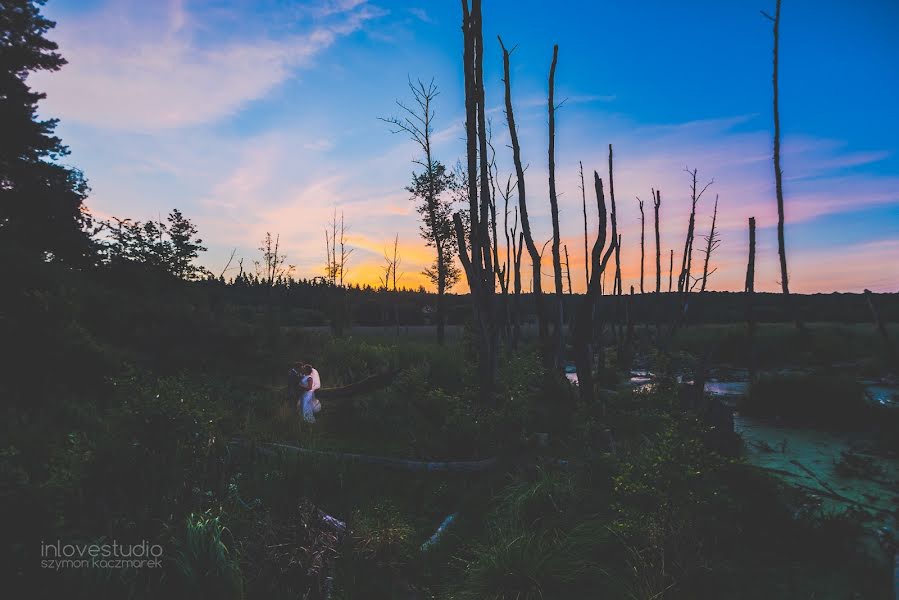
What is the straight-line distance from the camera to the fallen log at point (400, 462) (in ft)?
20.7

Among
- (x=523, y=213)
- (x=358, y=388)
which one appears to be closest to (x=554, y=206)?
(x=523, y=213)

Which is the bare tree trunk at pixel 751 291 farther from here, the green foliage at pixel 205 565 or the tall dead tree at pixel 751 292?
the green foliage at pixel 205 565

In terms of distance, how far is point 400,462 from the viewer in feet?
21.3

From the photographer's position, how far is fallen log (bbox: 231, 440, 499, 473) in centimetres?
631

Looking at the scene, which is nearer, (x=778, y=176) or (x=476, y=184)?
(x=476, y=184)

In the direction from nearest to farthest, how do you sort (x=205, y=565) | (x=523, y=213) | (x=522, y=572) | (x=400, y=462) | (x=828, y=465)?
(x=205, y=565)
(x=522, y=572)
(x=400, y=462)
(x=828, y=465)
(x=523, y=213)

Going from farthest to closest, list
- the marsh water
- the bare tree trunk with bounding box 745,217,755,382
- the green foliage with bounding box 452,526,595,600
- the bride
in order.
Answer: the bare tree trunk with bounding box 745,217,755,382 → the bride → the marsh water → the green foliage with bounding box 452,526,595,600

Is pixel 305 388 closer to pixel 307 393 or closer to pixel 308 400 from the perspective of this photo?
pixel 307 393

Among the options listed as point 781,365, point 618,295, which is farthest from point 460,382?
point 618,295

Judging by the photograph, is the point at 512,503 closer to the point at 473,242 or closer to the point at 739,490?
the point at 739,490

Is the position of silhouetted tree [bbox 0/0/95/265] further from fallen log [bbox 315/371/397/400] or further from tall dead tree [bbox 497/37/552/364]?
tall dead tree [bbox 497/37/552/364]

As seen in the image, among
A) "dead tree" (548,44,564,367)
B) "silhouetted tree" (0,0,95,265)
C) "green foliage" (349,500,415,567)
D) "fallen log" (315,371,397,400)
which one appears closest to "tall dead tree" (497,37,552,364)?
"dead tree" (548,44,564,367)

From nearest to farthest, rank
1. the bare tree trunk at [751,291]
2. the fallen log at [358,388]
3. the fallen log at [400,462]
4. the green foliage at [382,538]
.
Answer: the green foliage at [382,538] → the fallen log at [400,462] → the fallen log at [358,388] → the bare tree trunk at [751,291]

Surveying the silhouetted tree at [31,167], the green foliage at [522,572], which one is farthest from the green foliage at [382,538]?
the silhouetted tree at [31,167]
